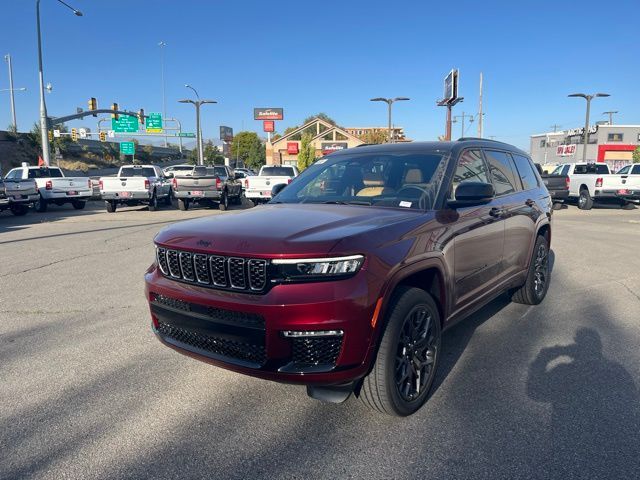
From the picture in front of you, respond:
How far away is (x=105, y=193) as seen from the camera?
1828cm

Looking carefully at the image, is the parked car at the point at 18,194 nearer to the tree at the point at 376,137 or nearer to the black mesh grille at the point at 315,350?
the black mesh grille at the point at 315,350

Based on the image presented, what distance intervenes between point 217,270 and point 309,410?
1.16 m

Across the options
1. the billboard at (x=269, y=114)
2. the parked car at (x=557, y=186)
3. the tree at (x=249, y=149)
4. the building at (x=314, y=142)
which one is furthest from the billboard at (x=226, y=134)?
the parked car at (x=557, y=186)

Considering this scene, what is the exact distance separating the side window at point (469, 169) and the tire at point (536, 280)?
1.53 m

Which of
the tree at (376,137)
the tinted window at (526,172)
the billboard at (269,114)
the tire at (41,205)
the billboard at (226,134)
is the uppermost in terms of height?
the billboard at (269,114)

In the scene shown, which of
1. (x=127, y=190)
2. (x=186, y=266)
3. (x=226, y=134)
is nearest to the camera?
(x=186, y=266)

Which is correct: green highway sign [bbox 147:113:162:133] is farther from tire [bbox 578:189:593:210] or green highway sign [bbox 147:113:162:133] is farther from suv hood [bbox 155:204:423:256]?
suv hood [bbox 155:204:423:256]

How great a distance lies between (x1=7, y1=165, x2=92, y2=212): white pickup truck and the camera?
62.0ft

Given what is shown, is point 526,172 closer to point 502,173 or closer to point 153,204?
point 502,173

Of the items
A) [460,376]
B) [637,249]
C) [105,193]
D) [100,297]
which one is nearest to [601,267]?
[637,249]

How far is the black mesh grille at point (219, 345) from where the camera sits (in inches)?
108

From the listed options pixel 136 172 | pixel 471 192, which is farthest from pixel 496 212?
pixel 136 172

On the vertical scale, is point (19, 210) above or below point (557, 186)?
below

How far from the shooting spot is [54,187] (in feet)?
62.1
